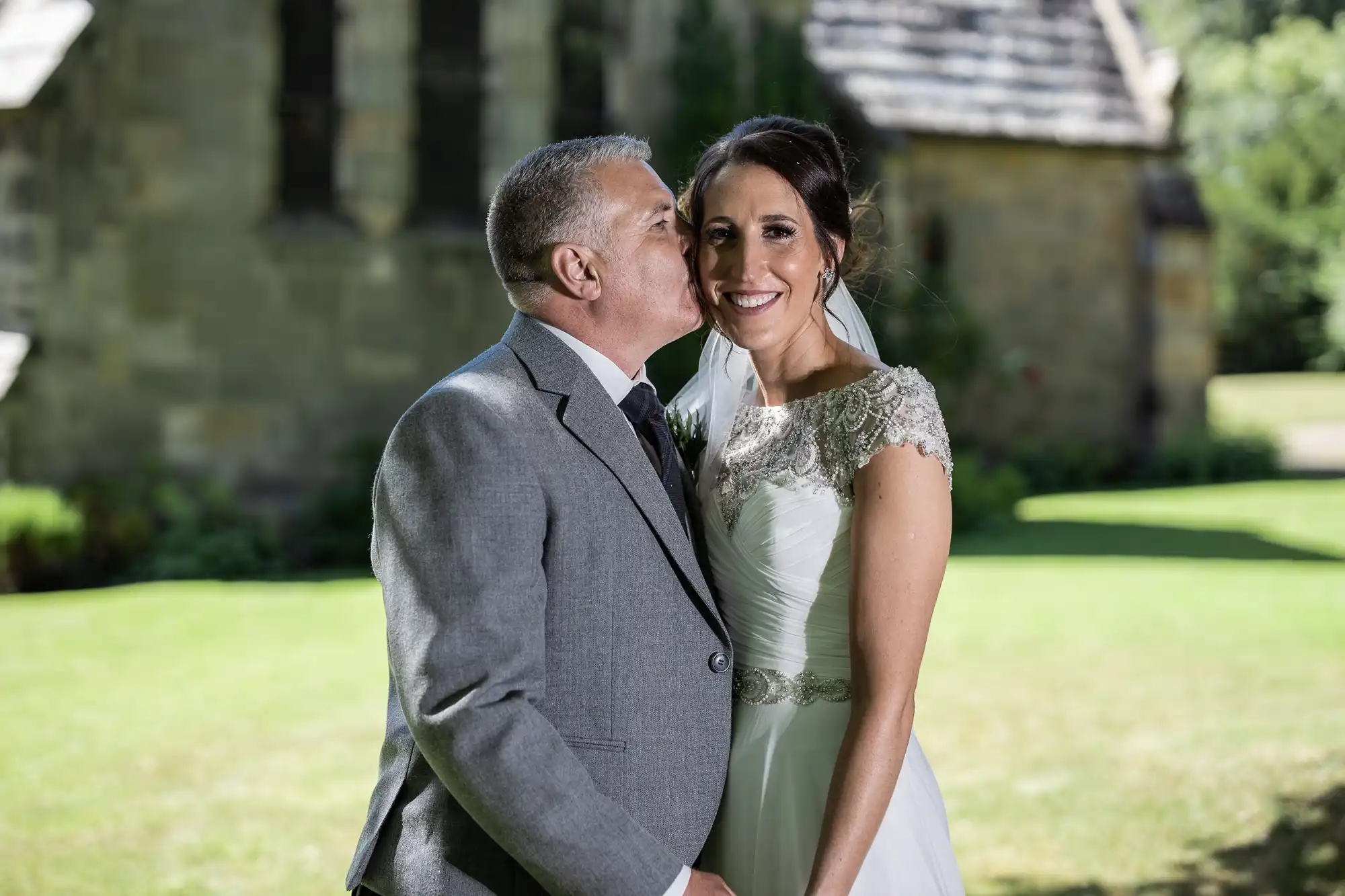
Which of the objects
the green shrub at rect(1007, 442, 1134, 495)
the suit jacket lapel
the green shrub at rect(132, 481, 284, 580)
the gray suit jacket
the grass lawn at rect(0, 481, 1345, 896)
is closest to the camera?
the gray suit jacket

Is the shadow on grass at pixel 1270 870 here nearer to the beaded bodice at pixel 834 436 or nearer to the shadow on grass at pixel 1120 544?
the beaded bodice at pixel 834 436

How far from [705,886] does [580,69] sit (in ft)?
41.2

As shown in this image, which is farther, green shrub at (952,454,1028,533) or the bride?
green shrub at (952,454,1028,533)

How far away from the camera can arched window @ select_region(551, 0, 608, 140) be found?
14.2 m

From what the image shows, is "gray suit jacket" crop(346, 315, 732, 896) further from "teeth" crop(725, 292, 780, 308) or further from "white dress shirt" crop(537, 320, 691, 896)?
"teeth" crop(725, 292, 780, 308)

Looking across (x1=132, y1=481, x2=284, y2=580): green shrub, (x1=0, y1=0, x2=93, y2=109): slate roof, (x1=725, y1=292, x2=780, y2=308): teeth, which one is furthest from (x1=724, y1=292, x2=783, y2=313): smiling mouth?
(x1=0, y1=0, x2=93, y2=109): slate roof

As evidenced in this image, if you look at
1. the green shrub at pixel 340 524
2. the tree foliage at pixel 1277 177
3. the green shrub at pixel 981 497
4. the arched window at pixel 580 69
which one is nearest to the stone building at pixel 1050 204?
the green shrub at pixel 981 497

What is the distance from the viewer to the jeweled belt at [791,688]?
117 inches

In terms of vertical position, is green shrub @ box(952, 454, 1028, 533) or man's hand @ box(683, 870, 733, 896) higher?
man's hand @ box(683, 870, 733, 896)

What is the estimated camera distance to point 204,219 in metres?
13.3

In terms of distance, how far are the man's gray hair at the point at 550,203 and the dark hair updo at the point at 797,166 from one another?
0.35 metres

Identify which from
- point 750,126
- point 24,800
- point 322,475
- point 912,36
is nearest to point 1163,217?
point 912,36

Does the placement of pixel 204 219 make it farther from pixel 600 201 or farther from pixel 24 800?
pixel 600 201

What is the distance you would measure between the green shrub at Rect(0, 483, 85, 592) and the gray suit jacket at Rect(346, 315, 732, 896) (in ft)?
33.1
